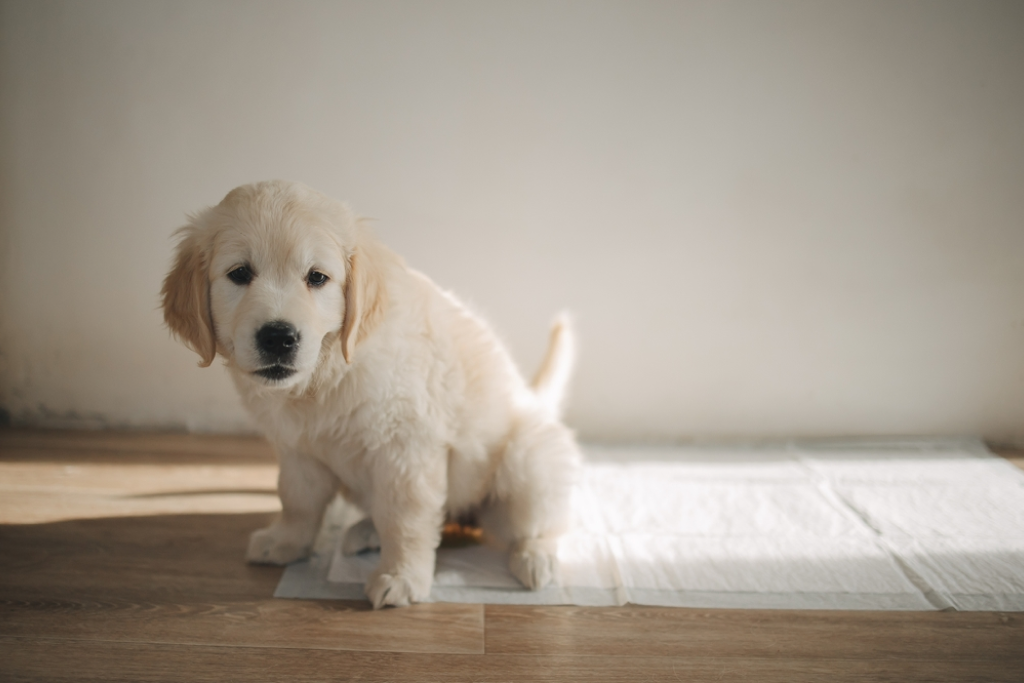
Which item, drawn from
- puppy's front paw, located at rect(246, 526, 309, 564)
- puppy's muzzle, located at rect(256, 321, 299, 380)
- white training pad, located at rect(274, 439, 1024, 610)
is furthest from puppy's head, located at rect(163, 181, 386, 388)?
white training pad, located at rect(274, 439, 1024, 610)

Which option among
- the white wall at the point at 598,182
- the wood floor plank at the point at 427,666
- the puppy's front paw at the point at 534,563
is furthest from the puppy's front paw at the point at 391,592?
the white wall at the point at 598,182

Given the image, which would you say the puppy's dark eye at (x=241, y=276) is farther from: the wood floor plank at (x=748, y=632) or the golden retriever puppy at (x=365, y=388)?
the wood floor plank at (x=748, y=632)

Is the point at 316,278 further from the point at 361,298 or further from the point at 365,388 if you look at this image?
the point at 365,388

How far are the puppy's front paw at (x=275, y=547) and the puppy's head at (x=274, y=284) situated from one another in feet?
1.92

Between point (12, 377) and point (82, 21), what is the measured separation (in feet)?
5.23

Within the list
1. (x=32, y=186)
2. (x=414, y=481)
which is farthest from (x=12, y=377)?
(x=414, y=481)

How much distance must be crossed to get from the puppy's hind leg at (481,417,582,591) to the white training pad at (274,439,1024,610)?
0.07m

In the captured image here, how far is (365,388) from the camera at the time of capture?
5.48 ft

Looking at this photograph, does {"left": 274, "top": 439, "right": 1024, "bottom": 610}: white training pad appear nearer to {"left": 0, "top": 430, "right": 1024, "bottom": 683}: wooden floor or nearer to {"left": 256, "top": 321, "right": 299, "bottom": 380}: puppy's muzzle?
{"left": 0, "top": 430, "right": 1024, "bottom": 683}: wooden floor

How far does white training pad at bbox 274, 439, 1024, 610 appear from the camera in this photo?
1.81 m

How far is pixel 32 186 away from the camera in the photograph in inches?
111

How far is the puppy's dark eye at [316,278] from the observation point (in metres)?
1.56

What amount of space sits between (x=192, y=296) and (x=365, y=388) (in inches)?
18.7

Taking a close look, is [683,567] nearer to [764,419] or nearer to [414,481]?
[414,481]
